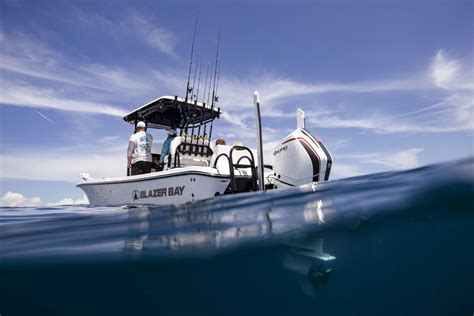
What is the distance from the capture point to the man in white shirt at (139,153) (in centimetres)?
793

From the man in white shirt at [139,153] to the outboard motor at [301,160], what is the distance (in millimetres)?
3627

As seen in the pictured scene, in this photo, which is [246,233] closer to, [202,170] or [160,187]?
[202,170]

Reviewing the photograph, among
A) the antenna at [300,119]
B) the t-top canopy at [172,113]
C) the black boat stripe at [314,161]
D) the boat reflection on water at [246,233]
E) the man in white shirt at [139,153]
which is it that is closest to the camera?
the boat reflection on water at [246,233]

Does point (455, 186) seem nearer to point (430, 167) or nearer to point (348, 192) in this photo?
point (430, 167)

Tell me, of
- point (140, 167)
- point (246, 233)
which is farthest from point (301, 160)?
point (140, 167)

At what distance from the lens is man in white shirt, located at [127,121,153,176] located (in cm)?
793

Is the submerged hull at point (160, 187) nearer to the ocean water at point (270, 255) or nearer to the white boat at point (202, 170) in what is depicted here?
→ the white boat at point (202, 170)

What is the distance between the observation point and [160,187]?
7.17 meters

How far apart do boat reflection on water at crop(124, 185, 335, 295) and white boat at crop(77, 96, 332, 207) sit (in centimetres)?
145

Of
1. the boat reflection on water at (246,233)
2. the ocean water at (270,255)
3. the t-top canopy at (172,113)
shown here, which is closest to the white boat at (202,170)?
the t-top canopy at (172,113)

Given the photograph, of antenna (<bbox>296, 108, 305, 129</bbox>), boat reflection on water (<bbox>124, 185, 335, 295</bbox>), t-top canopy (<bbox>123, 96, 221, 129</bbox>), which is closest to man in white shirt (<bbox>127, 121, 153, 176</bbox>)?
t-top canopy (<bbox>123, 96, 221, 129</bbox>)

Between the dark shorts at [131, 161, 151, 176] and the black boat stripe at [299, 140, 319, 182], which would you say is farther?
the dark shorts at [131, 161, 151, 176]

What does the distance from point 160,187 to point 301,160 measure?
3.41 m

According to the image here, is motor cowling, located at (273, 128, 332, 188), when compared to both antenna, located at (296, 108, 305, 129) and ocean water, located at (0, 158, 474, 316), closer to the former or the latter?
antenna, located at (296, 108, 305, 129)
